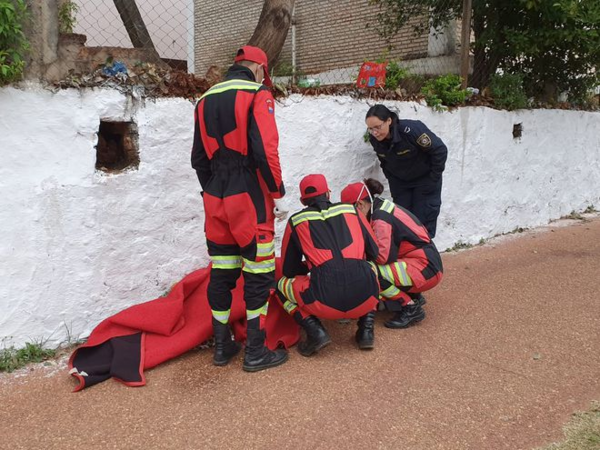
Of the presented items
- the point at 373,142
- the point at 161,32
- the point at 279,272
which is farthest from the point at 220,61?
the point at 279,272

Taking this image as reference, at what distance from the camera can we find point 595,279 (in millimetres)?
4922

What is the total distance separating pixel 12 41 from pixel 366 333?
112 inches

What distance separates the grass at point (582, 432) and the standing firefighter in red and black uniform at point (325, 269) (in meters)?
1.24

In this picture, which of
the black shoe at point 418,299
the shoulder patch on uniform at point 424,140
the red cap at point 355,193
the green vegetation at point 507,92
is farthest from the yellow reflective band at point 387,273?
the green vegetation at point 507,92

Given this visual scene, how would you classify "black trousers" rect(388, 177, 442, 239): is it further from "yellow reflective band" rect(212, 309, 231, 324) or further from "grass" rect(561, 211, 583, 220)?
"grass" rect(561, 211, 583, 220)

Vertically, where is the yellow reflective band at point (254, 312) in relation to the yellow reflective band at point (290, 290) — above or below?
below

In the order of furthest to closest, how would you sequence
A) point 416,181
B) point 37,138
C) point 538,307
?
point 416,181 < point 538,307 < point 37,138

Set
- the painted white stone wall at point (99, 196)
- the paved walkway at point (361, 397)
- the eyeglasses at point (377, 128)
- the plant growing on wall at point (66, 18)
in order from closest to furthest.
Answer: the paved walkway at point (361, 397) → the painted white stone wall at point (99, 196) → the plant growing on wall at point (66, 18) → the eyeglasses at point (377, 128)

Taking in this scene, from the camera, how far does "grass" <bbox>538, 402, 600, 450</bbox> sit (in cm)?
243

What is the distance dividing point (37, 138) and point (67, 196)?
397mm

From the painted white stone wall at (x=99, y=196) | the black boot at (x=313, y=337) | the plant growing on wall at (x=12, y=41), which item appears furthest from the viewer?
the black boot at (x=313, y=337)

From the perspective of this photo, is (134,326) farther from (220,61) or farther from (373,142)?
(220,61)

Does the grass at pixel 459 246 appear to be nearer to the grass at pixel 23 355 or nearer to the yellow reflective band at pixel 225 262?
the yellow reflective band at pixel 225 262

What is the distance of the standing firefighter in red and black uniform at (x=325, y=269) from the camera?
10.6ft
